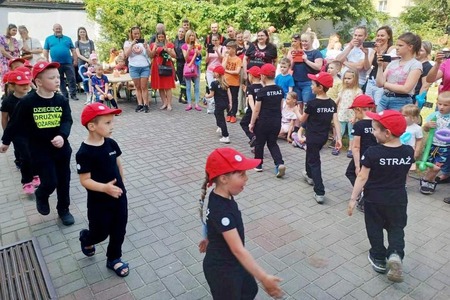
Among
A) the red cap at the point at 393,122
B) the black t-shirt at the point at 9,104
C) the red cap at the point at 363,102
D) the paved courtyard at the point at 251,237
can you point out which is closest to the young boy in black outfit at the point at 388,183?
the red cap at the point at 393,122

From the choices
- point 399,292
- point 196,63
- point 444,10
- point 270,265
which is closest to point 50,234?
point 270,265

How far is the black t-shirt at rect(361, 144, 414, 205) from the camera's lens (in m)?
3.37

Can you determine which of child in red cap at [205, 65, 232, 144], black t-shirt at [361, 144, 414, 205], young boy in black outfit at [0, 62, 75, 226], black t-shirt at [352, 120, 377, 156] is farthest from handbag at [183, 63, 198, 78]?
black t-shirt at [361, 144, 414, 205]

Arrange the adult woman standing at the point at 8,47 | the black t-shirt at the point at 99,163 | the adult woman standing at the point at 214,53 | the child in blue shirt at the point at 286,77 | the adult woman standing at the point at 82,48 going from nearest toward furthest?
the black t-shirt at the point at 99,163, the child in blue shirt at the point at 286,77, the adult woman standing at the point at 214,53, the adult woman standing at the point at 8,47, the adult woman standing at the point at 82,48

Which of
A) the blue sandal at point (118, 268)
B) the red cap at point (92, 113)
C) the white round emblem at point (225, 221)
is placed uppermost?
the red cap at point (92, 113)

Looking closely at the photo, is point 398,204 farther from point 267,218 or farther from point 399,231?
point 267,218

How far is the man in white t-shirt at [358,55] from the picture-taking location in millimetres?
6746

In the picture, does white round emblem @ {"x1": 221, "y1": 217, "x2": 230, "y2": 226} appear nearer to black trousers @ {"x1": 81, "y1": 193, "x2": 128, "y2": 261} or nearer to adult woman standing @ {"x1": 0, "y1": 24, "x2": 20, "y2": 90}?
black trousers @ {"x1": 81, "y1": 193, "x2": 128, "y2": 261}

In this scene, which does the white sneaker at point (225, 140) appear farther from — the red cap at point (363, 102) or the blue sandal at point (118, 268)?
the blue sandal at point (118, 268)

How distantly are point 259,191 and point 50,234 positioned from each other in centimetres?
290

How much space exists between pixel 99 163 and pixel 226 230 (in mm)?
1510

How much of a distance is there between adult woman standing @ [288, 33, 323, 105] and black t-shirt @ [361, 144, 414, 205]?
14.4 feet

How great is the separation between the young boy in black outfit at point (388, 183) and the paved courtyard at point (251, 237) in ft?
1.09

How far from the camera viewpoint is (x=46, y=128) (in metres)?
4.16
